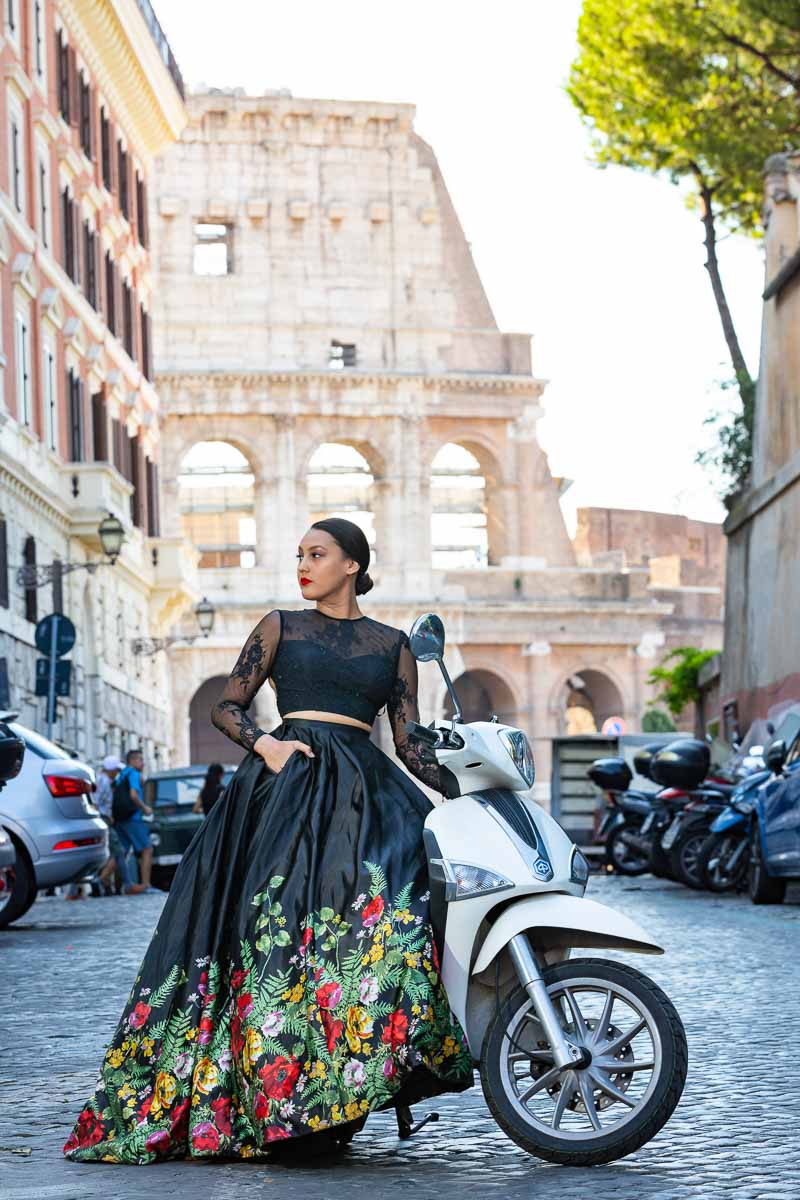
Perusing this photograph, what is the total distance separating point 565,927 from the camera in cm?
490

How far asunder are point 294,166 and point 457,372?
6.43m

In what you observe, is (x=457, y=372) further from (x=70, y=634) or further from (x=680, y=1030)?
(x=680, y=1030)

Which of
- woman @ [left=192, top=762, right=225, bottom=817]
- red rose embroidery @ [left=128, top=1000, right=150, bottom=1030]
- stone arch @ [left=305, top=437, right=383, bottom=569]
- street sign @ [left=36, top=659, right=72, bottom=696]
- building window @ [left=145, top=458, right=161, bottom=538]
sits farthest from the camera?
stone arch @ [left=305, top=437, right=383, bottom=569]

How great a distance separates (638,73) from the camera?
3175 centimetres

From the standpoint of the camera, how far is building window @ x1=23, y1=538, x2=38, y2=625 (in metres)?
29.0

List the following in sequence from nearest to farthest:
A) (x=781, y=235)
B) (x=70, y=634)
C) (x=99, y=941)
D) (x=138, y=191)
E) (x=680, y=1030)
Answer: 1. (x=680, y=1030)
2. (x=99, y=941)
3. (x=70, y=634)
4. (x=781, y=235)
5. (x=138, y=191)

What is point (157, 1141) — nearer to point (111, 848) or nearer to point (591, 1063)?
point (591, 1063)

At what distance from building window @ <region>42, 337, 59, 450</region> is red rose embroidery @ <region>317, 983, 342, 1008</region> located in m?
26.7

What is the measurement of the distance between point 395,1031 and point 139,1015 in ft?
2.10

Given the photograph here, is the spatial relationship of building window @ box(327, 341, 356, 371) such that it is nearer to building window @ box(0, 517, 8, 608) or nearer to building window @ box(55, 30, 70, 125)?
building window @ box(55, 30, 70, 125)

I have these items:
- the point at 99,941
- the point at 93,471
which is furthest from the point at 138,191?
the point at 99,941

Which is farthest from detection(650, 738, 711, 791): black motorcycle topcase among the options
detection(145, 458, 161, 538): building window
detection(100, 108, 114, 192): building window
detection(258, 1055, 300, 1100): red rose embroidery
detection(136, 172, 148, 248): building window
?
detection(136, 172, 148, 248): building window

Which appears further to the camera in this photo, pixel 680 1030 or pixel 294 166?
pixel 294 166

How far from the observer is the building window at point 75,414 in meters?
33.5
